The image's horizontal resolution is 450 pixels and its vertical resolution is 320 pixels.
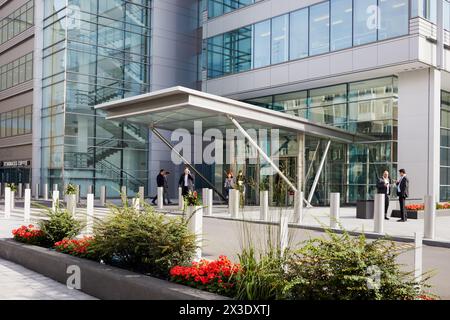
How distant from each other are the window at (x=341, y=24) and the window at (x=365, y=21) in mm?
327

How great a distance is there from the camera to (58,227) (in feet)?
27.5

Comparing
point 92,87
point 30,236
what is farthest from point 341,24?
point 30,236

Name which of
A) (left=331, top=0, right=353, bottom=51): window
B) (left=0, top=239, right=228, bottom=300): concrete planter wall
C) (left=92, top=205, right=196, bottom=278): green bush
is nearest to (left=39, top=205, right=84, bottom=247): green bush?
(left=0, top=239, right=228, bottom=300): concrete planter wall

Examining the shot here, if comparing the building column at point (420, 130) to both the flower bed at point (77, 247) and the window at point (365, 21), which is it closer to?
the window at point (365, 21)

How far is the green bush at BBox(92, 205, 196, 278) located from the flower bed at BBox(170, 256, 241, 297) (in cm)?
36

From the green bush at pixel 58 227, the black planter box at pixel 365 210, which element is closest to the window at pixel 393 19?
the black planter box at pixel 365 210

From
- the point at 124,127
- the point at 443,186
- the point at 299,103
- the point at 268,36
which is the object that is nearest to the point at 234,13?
the point at 268,36

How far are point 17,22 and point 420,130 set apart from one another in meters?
31.1

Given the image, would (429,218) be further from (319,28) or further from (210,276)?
(319,28)

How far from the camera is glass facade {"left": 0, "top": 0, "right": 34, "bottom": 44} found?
120ft

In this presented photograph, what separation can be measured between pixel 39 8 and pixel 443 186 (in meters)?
28.6

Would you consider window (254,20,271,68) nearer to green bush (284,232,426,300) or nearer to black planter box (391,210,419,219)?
black planter box (391,210,419,219)
